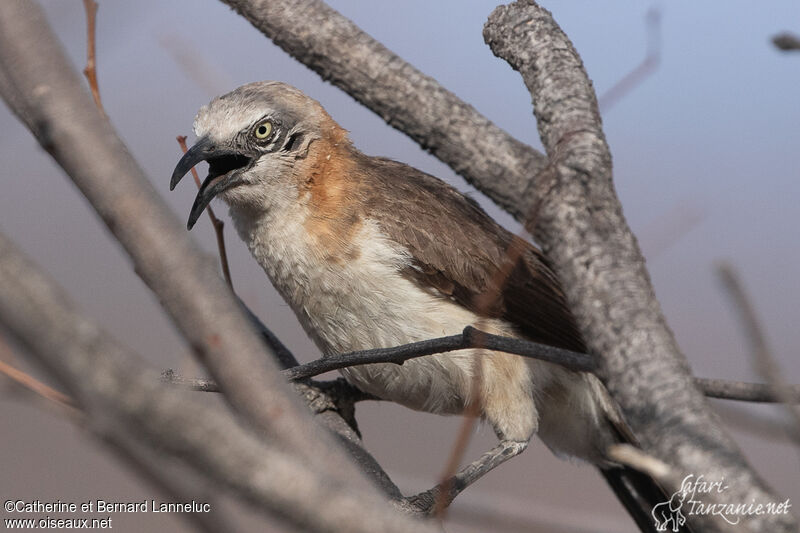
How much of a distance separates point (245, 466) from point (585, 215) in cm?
127

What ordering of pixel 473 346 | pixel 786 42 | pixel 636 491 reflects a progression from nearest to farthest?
pixel 786 42 < pixel 473 346 < pixel 636 491

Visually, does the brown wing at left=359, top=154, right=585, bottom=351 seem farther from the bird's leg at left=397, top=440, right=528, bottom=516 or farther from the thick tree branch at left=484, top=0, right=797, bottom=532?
Answer: the thick tree branch at left=484, top=0, right=797, bottom=532

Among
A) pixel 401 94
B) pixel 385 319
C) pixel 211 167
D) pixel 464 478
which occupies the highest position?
pixel 401 94

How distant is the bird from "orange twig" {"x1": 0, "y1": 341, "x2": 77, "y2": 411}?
204 cm

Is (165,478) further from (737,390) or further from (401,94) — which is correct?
(401,94)

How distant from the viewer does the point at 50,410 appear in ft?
4.71

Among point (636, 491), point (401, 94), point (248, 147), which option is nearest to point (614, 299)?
point (401, 94)

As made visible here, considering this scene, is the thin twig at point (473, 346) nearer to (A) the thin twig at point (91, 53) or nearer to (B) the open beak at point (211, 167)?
(A) the thin twig at point (91, 53)

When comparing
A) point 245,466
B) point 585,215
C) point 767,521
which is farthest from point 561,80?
point 245,466

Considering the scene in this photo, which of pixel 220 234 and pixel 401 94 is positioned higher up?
pixel 401 94

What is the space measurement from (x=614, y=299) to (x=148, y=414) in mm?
1238

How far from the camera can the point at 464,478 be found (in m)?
3.62

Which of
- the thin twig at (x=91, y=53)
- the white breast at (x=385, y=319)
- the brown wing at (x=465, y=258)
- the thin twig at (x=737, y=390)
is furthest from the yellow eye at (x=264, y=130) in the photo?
the thin twig at (x=737, y=390)

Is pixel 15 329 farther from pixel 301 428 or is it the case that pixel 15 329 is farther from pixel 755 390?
pixel 755 390
